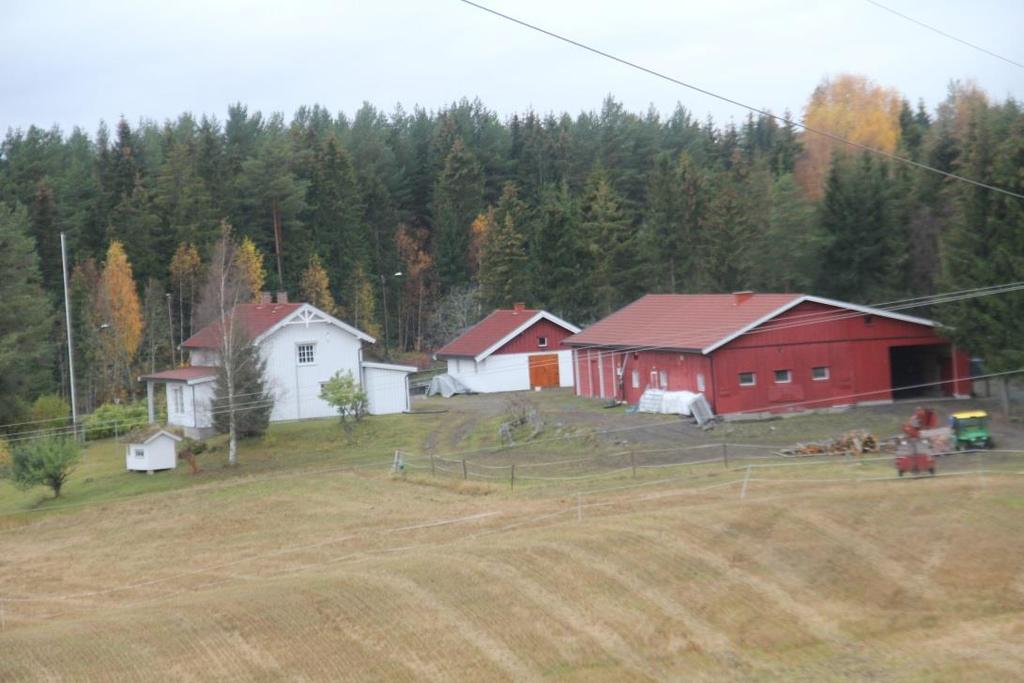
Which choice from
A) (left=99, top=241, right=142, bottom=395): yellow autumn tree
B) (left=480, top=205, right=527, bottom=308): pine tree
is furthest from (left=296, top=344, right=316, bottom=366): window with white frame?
(left=480, top=205, right=527, bottom=308): pine tree

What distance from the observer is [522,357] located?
59688mm

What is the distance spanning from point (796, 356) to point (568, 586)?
25.2 m

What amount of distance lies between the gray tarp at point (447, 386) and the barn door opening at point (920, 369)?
22.9 meters

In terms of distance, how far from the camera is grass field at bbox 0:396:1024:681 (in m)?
15.9

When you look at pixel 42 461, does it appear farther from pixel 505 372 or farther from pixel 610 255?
pixel 610 255

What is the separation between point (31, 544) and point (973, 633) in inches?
934

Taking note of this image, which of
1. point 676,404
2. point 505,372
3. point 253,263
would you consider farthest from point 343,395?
point 253,263

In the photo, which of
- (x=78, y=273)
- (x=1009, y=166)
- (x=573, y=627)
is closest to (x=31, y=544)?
(x=573, y=627)

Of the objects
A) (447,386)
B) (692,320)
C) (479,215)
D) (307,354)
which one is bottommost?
(447,386)

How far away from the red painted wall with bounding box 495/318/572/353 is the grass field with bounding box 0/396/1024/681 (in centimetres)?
2870

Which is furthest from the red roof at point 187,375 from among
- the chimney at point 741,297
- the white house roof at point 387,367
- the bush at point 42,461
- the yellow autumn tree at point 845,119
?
the yellow autumn tree at point 845,119

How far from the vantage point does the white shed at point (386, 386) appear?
51.5m

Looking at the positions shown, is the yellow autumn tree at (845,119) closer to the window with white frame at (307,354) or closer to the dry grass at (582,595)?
the window with white frame at (307,354)

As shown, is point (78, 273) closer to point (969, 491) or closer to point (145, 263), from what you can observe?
point (145, 263)
